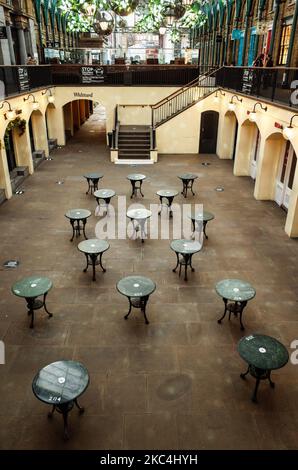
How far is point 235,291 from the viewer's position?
7.64m

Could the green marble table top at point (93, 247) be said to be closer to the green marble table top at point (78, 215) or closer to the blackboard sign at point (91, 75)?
the green marble table top at point (78, 215)

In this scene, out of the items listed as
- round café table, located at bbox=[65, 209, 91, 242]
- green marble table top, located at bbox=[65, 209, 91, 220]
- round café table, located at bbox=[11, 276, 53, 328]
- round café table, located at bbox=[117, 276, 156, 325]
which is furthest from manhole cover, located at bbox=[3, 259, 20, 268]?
round café table, located at bbox=[117, 276, 156, 325]

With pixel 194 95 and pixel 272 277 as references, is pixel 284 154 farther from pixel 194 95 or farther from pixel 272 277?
pixel 194 95

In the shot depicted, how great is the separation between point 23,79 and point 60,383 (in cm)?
1476

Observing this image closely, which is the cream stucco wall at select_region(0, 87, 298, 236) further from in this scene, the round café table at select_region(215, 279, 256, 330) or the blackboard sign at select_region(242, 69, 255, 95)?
the round café table at select_region(215, 279, 256, 330)

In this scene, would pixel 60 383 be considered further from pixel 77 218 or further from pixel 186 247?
pixel 77 218

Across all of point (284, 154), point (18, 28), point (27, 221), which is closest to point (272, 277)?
point (284, 154)

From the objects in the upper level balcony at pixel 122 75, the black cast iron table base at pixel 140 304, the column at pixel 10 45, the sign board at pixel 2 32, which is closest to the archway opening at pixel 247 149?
the upper level balcony at pixel 122 75

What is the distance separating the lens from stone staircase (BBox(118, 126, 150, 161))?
2025 centimetres

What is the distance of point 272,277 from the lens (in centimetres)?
963

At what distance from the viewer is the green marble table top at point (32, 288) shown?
7414mm
